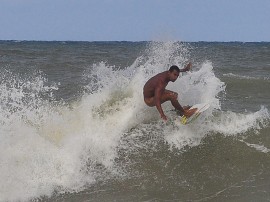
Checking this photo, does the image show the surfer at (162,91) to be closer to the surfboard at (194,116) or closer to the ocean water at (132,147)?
the surfboard at (194,116)

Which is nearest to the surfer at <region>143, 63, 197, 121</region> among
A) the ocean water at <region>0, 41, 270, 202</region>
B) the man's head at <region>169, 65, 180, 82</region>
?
the man's head at <region>169, 65, 180, 82</region>

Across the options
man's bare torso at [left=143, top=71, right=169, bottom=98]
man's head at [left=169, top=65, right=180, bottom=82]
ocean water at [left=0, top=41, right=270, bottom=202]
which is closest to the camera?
ocean water at [left=0, top=41, right=270, bottom=202]

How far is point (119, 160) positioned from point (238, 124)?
2902 millimetres

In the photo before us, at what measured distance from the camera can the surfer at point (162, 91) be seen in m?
7.05

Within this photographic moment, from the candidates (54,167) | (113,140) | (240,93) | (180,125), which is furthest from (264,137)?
(240,93)

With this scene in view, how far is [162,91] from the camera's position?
7.27 meters

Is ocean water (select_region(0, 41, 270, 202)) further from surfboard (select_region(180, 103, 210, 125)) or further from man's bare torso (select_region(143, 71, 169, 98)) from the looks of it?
man's bare torso (select_region(143, 71, 169, 98))

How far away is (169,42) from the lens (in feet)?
35.7

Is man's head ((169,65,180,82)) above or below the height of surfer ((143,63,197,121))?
above

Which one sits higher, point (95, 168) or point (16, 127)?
point (16, 127)

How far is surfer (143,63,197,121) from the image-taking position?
7.05 m

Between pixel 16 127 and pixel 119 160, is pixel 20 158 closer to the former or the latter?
pixel 16 127

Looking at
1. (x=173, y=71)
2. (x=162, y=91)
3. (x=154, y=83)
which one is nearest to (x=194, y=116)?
(x=162, y=91)

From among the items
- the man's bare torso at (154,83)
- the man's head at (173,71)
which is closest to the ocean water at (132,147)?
the man's bare torso at (154,83)
